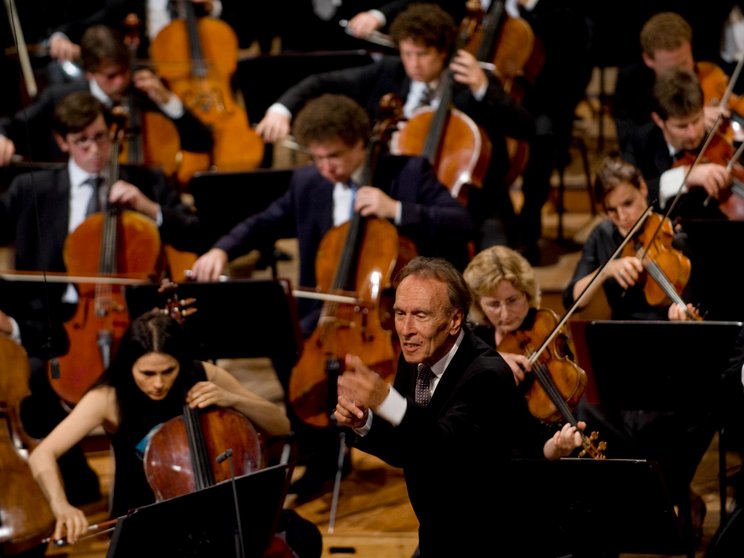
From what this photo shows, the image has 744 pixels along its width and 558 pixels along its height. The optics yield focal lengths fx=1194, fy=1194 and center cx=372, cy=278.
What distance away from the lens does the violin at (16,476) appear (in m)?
2.03

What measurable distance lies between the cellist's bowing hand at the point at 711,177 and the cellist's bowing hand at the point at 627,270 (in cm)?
47

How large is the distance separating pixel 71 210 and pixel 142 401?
44.7 inches

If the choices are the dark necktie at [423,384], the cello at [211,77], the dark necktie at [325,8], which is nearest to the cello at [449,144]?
the cello at [211,77]

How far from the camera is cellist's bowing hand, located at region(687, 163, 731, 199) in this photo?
11.5 ft

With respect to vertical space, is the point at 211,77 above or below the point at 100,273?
above

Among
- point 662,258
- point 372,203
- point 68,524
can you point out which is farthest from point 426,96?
point 68,524

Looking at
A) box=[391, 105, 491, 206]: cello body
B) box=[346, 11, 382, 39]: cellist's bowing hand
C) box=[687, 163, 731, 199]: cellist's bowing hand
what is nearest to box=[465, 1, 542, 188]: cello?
box=[391, 105, 491, 206]: cello body

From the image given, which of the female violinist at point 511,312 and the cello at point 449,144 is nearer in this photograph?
the female violinist at point 511,312

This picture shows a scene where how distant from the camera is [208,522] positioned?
99.6 inches

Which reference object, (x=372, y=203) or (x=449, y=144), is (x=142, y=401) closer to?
(x=372, y=203)

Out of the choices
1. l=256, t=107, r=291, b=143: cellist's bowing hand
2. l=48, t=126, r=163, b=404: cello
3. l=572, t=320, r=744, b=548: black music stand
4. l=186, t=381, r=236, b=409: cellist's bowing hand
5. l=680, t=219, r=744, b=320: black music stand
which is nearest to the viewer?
l=572, t=320, r=744, b=548: black music stand

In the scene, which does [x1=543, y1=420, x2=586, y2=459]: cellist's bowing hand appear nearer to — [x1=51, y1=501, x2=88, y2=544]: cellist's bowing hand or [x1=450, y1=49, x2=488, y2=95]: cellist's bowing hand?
[x1=51, y1=501, x2=88, y2=544]: cellist's bowing hand

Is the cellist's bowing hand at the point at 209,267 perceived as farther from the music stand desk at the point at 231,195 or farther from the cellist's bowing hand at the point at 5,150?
the cellist's bowing hand at the point at 5,150

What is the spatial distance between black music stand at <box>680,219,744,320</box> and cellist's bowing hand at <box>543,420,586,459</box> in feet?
2.39
